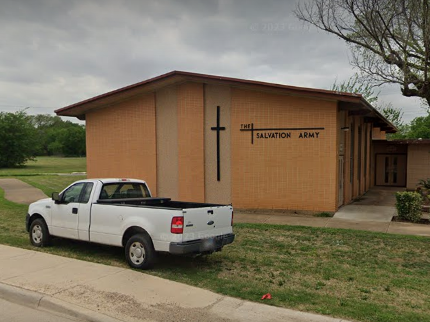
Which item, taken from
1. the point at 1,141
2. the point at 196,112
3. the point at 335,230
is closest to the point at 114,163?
the point at 196,112

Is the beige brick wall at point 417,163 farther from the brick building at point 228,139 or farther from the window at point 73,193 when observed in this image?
the window at point 73,193

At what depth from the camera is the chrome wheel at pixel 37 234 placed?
31.4 ft

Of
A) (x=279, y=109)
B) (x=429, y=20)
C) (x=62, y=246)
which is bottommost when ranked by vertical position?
(x=62, y=246)

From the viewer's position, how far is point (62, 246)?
31.7 feet

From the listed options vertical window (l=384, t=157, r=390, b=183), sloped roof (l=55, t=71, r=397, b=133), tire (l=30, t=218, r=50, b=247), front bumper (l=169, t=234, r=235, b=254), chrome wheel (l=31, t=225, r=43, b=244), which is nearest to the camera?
front bumper (l=169, t=234, r=235, b=254)

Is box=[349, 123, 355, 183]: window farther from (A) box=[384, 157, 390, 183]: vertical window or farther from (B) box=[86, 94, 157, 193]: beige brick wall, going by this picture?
(A) box=[384, 157, 390, 183]: vertical window

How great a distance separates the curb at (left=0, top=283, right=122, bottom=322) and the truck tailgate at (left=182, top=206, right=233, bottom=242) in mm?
2091

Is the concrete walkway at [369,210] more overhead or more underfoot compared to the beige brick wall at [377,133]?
more underfoot

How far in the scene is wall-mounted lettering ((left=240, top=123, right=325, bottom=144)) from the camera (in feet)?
45.6

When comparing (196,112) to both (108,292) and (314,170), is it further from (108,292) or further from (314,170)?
(108,292)

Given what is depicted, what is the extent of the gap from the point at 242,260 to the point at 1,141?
51.0 metres

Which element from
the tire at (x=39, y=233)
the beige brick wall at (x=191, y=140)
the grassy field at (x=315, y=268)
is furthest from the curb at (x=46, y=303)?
the beige brick wall at (x=191, y=140)

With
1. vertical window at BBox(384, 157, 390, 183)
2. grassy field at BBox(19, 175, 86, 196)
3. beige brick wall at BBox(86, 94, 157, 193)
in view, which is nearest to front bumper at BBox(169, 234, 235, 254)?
beige brick wall at BBox(86, 94, 157, 193)

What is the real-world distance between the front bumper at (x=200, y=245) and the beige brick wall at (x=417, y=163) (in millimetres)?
16432
